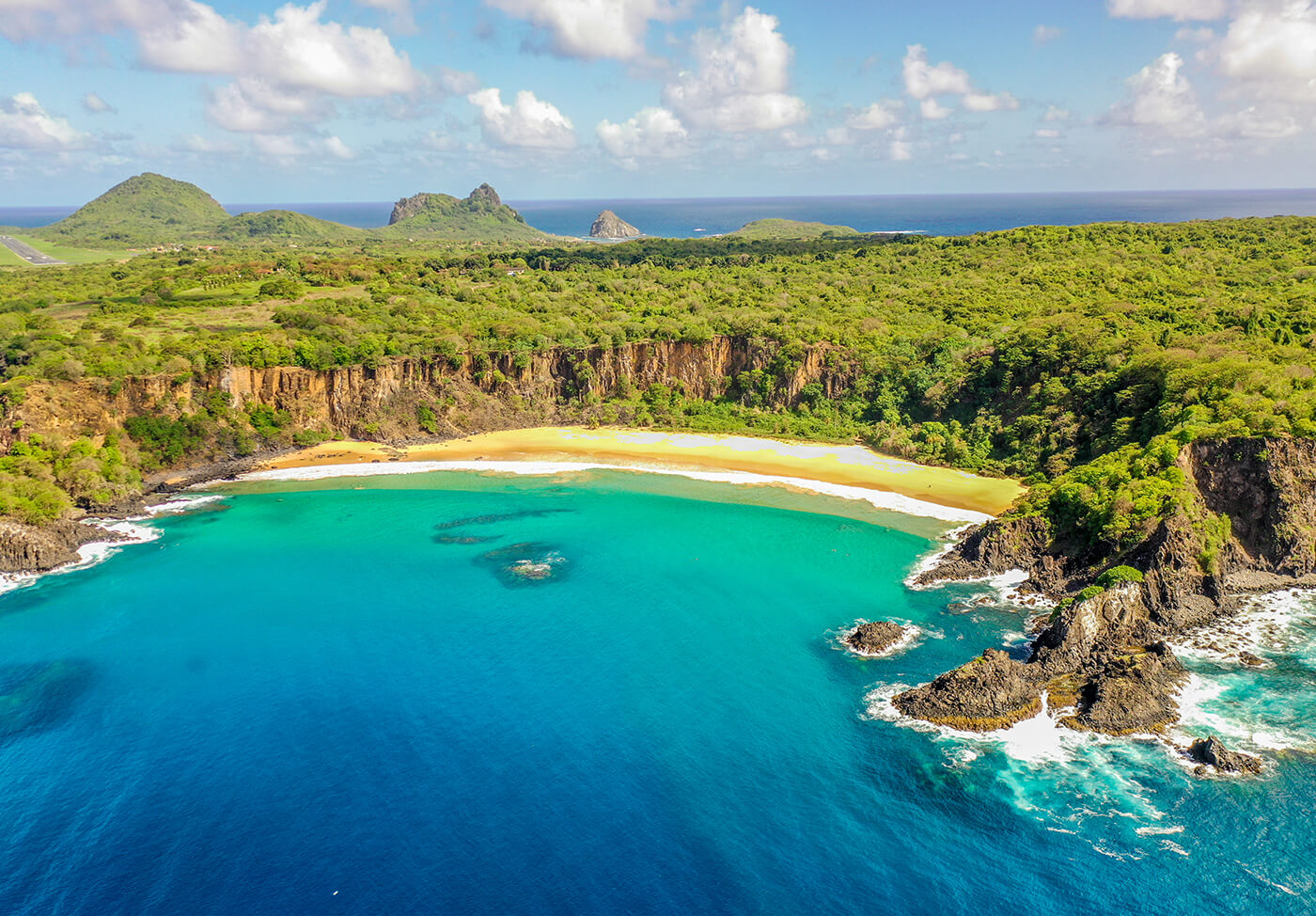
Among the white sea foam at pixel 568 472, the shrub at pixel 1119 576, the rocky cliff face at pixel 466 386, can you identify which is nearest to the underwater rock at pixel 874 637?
the shrub at pixel 1119 576

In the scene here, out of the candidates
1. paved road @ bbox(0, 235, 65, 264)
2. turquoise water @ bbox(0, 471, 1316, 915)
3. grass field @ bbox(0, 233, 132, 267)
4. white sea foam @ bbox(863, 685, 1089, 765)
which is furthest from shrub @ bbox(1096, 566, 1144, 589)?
paved road @ bbox(0, 235, 65, 264)

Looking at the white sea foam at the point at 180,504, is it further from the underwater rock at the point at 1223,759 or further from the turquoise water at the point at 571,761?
the underwater rock at the point at 1223,759

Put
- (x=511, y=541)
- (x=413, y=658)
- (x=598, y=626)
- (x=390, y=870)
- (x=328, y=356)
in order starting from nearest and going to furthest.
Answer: (x=390, y=870) → (x=413, y=658) → (x=598, y=626) → (x=511, y=541) → (x=328, y=356)

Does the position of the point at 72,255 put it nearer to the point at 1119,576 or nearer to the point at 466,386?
the point at 466,386

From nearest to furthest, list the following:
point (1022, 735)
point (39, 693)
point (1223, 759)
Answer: point (1223, 759) < point (1022, 735) < point (39, 693)

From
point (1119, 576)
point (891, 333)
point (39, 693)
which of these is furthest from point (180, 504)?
point (891, 333)

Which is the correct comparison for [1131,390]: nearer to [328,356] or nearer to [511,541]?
[511,541]

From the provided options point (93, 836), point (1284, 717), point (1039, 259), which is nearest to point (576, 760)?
point (93, 836)
